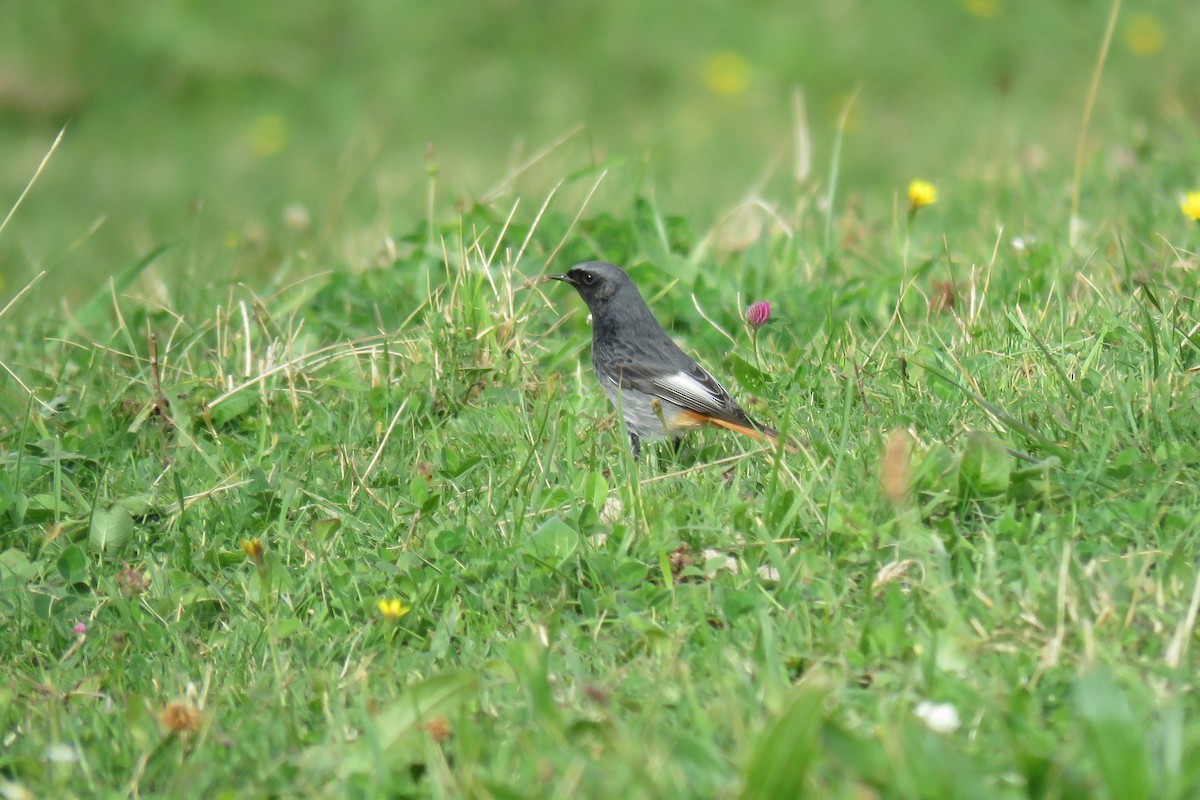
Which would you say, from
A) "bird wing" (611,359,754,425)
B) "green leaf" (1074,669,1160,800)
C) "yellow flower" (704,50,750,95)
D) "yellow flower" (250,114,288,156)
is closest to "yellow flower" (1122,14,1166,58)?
"yellow flower" (704,50,750,95)

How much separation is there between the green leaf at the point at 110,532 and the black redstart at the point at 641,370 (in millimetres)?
1711

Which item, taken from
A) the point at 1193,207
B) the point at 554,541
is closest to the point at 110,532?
the point at 554,541

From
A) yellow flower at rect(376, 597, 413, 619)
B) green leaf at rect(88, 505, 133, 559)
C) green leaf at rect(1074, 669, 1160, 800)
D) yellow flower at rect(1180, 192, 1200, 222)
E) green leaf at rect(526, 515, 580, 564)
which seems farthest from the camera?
yellow flower at rect(1180, 192, 1200, 222)

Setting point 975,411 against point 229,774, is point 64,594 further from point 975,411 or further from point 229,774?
point 975,411

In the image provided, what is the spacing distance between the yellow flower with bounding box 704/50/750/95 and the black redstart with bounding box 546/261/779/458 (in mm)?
6352

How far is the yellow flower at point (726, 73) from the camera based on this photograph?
37.2 feet

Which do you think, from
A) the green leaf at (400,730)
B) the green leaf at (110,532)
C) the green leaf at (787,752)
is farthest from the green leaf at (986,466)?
the green leaf at (110,532)

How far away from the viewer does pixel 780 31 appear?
11656mm

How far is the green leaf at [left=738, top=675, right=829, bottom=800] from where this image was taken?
7.97 ft

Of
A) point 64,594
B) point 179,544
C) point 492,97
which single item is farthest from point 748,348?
point 492,97

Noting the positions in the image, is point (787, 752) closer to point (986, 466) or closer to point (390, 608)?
point (390, 608)

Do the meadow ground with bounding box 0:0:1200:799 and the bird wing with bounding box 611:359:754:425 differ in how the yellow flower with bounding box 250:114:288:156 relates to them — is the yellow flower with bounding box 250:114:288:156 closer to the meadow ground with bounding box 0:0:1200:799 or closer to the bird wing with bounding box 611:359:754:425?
the meadow ground with bounding box 0:0:1200:799

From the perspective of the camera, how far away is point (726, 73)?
1152 cm

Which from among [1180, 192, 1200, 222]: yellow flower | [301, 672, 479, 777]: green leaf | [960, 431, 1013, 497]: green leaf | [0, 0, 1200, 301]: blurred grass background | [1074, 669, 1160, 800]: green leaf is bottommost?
[0, 0, 1200, 301]: blurred grass background
